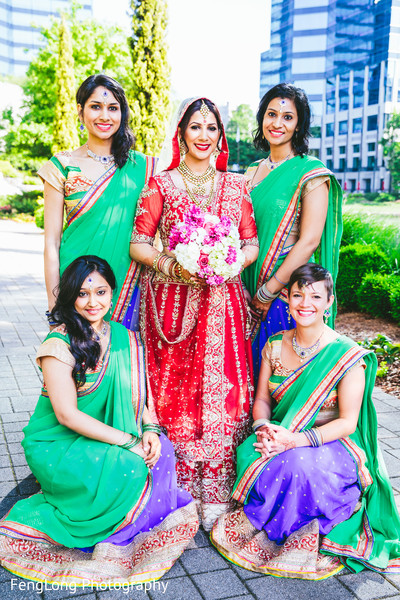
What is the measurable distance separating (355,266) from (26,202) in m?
21.8

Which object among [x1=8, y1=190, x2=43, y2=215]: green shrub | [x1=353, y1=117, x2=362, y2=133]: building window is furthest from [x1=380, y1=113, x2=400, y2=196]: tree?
[x1=8, y1=190, x2=43, y2=215]: green shrub

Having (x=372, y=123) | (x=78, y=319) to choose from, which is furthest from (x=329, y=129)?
(x=78, y=319)

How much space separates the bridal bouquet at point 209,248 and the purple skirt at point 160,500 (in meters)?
0.84

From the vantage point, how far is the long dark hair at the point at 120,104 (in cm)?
272

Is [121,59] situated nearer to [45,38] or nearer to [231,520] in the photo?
[45,38]

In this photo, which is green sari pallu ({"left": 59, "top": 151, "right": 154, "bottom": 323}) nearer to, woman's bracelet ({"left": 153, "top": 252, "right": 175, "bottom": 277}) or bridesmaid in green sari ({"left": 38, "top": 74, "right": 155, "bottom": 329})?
bridesmaid in green sari ({"left": 38, "top": 74, "right": 155, "bottom": 329})

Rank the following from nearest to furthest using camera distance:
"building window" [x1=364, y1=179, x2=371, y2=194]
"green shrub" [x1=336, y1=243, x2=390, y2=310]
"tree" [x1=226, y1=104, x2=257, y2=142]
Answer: "green shrub" [x1=336, y1=243, x2=390, y2=310], "building window" [x1=364, y1=179, x2=371, y2=194], "tree" [x1=226, y1=104, x2=257, y2=142]

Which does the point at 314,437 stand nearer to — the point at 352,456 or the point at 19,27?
the point at 352,456

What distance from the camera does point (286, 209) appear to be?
9.27ft

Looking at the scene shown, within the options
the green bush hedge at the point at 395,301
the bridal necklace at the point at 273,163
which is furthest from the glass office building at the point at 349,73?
the bridal necklace at the point at 273,163

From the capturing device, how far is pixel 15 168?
131 ft

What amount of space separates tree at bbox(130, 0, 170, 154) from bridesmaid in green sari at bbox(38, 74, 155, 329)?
29.7 ft

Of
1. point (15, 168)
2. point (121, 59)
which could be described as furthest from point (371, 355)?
point (15, 168)

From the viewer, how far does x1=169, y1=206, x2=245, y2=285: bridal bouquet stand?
242 cm
